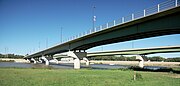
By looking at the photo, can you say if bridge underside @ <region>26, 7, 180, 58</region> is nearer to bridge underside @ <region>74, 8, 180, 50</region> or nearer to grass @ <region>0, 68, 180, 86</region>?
bridge underside @ <region>74, 8, 180, 50</region>

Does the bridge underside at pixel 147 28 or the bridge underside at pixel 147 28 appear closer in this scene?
the bridge underside at pixel 147 28

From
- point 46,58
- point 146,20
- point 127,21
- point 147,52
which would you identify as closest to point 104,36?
point 127,21

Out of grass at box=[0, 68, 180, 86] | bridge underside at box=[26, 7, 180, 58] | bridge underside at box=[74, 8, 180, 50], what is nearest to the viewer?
grass at box=[0, 68, 180, 86]

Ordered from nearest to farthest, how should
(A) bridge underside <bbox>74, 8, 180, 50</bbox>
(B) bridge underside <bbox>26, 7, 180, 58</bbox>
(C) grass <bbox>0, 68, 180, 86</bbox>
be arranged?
(C) grass <bbox>0, 68, 180, 86</bbox>, (B) bridge underside <bbox>26, 7, 180, 58</bbox>, (A) bridge underside <bbox>74, 8, 180, 50</bbox>

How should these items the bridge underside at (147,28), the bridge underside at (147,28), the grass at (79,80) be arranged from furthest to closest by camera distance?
the bridge underside at (147,28)
the bridge underside at (147,28)
the grass at (79,80)

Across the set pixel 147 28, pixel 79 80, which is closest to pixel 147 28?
pixel 147 28

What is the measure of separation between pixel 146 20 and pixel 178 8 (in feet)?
23.0

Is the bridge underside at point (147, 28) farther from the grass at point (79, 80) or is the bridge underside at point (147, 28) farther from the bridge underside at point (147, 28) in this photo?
the grass at point (79, 80)

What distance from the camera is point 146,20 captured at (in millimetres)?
33344

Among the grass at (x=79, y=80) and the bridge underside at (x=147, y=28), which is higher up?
the bridge underside at (x=147, y=28)

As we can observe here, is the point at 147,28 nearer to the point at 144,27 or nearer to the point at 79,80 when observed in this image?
the point at 144,27

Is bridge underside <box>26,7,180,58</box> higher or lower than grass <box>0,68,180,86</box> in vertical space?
higher

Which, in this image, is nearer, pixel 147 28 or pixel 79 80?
pixel 79 80

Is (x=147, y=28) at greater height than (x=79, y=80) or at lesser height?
greater
